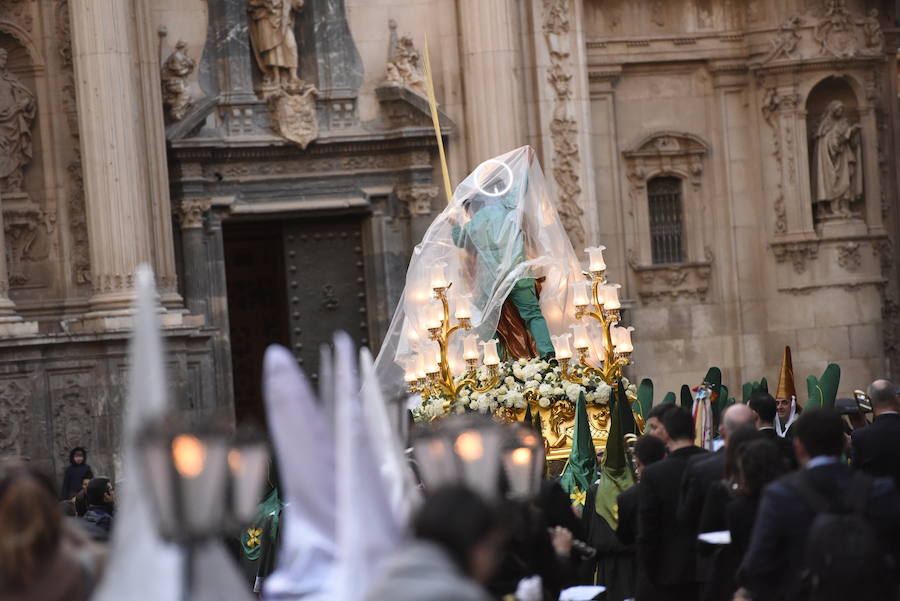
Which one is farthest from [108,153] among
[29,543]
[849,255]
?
[29,543]

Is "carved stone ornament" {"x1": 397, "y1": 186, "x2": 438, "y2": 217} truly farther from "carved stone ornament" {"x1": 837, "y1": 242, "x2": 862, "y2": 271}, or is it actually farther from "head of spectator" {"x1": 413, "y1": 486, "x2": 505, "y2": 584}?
"head of spectator" {"x1": 413, "y1": 486, "x2": 505, "y2": 584}

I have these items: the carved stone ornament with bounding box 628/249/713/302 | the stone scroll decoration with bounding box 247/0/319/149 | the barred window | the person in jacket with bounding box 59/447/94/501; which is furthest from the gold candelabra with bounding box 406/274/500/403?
the barred window

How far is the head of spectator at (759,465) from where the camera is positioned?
27.9 ft

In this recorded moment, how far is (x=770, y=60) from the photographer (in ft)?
81.8

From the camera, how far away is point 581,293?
15977 mm

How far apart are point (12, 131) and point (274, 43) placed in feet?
11.2

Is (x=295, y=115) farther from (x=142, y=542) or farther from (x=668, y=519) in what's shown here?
(x=142, y=542)

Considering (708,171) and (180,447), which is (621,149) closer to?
(708,171)

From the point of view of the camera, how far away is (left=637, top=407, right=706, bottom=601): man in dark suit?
985 centimetres

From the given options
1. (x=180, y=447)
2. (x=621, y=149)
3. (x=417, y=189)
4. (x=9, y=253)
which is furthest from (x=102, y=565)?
(x=621, y=149)

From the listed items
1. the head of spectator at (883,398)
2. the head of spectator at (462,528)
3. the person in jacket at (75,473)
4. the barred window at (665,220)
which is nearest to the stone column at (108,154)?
the person in jacket at (75,473)

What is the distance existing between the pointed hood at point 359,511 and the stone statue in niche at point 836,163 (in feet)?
64.0

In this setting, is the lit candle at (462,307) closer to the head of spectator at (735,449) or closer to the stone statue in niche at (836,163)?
the head of spectator at (735,449)

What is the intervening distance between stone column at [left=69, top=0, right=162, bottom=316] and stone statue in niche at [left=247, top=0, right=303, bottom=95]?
7.96 ft
